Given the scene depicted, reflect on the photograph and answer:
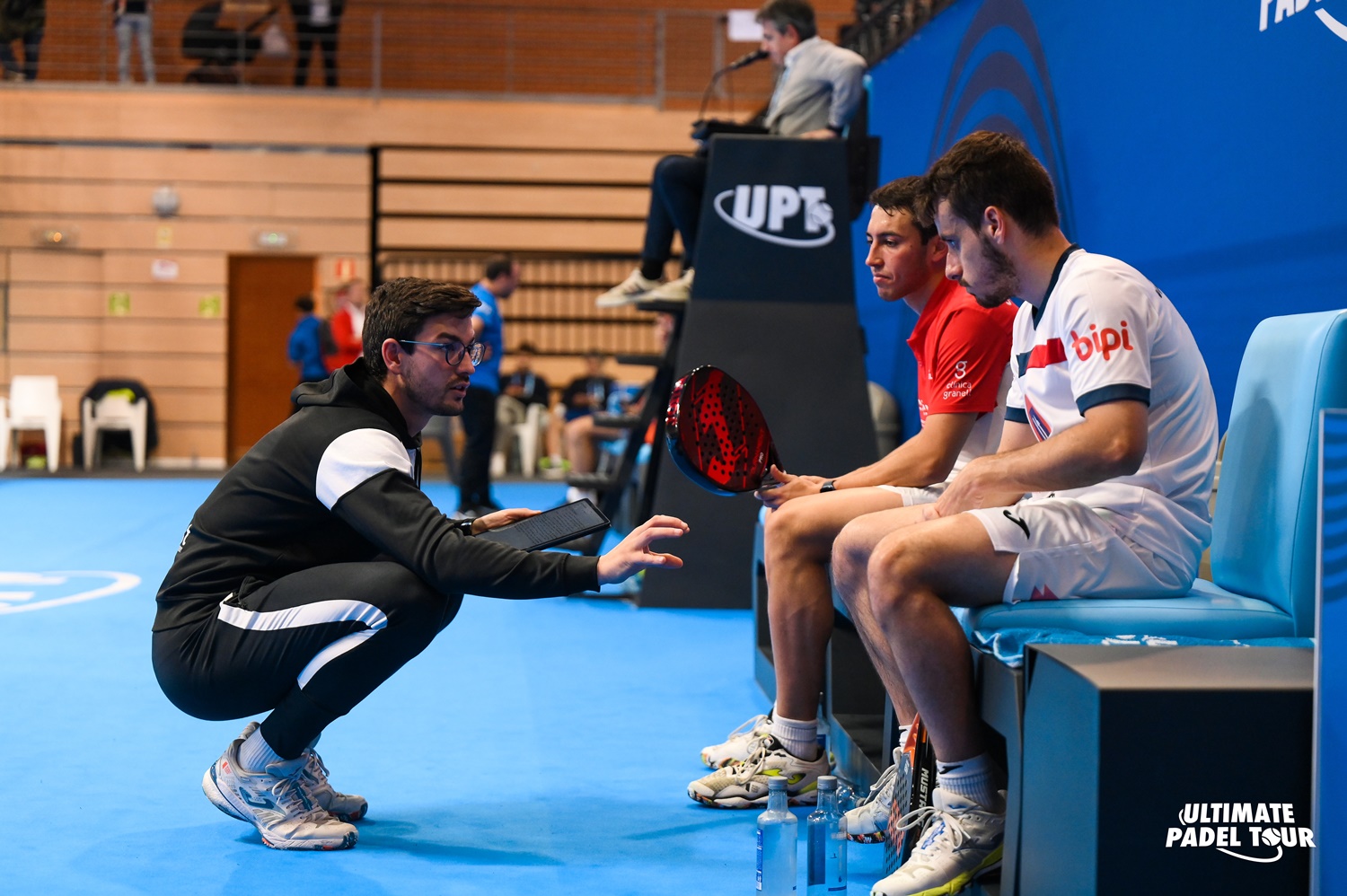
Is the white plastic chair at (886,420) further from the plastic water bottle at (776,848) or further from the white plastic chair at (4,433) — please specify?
the white plastic chair at (4,433)

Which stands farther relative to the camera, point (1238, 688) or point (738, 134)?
point (738, 134)

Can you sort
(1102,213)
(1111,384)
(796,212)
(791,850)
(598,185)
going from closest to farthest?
(1111,384) < (791,850) < (1102,213) < (796,212) < (598,185)

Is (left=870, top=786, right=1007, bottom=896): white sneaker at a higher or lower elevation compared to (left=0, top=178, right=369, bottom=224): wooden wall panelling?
lower

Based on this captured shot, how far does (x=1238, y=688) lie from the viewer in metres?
1.74

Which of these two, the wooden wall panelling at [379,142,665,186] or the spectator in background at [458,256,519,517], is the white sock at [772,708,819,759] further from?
the wooden wall panelling at [379,142,665,186]

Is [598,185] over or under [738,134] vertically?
over

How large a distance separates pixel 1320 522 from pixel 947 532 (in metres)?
0.62

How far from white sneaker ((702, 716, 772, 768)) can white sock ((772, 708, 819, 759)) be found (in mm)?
47

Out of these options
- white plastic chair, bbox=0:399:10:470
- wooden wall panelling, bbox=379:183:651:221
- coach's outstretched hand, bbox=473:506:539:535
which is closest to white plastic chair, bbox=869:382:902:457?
coach's outstretched hand, bbox=473:506:539:535

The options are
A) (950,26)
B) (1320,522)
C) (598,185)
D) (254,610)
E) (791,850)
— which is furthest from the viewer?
(598,185)

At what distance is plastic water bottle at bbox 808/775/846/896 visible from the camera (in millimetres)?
2303

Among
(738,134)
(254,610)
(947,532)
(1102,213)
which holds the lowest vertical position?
(254,610)

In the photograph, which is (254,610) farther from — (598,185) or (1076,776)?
(598,185)

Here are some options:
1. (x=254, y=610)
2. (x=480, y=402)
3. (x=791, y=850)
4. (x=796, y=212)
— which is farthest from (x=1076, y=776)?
(x=480, y=402)
